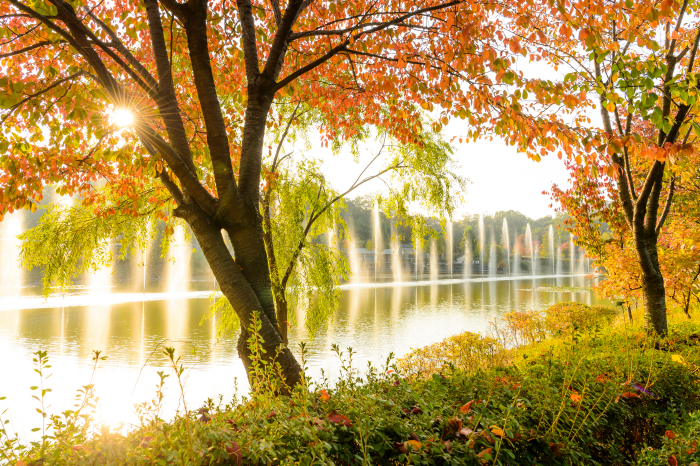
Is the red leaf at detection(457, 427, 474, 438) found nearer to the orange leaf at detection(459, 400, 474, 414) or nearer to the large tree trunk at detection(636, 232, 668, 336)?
the orange leaf at detection(459, 400, 474, 414)

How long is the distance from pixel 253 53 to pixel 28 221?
43.7 metres

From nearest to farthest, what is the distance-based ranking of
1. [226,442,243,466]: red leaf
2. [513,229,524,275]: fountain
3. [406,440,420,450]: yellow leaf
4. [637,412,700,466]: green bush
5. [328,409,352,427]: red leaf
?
1. [226,442,243,466]: red leaf
2. [406,440,420,450]: yellow leaf
3. [328,409,352,427]: red leaf
4. [637,412,700,466]: green bush
5. [513,229,524,275]: fountain

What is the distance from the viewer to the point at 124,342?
41.8 feet

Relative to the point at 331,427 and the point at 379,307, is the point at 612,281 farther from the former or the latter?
the point at 379,307

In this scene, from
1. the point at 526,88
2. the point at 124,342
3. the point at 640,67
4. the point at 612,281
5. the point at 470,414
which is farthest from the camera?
the point at 124,342

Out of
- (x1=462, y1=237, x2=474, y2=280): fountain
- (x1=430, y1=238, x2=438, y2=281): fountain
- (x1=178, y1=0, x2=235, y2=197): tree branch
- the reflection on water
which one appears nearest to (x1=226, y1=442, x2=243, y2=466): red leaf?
(x1=178, y1=0, x2=235, y2=197): tree branch

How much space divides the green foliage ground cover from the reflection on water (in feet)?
9.42

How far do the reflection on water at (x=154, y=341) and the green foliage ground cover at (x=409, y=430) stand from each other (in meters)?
2.87

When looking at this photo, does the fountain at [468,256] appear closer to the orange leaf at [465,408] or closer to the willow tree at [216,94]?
the willow tree at [216,94]

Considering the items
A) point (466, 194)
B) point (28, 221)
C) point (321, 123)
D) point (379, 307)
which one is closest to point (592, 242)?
point (466, 194)

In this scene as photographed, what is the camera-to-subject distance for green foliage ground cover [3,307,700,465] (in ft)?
4.67

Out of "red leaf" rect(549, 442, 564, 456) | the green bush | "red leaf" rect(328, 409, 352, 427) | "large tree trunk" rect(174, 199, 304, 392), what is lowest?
the green bush

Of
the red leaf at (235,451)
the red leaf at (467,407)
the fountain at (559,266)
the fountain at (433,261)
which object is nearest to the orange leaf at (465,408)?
the red leaf at (467,407)

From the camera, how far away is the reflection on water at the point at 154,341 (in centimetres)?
848
